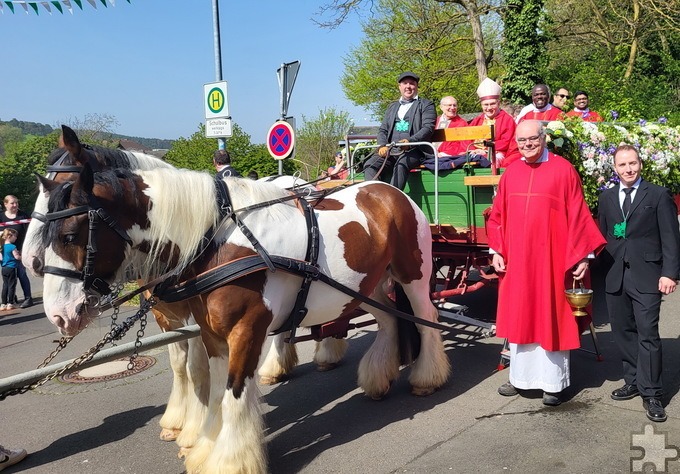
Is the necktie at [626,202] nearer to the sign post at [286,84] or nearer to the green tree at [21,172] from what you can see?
the sign post at [286,84]

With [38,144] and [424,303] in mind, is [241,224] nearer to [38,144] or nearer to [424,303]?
[424,303]

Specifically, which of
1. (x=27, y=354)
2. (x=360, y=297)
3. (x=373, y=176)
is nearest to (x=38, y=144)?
(x=27, y=354)

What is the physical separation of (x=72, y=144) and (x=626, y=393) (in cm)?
382

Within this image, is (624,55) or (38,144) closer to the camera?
(624,55)

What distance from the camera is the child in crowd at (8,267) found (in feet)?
27.8

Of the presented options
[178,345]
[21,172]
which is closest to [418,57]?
[21,172]

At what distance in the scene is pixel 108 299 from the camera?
269 centimetres

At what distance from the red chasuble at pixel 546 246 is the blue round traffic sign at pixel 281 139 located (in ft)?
12.8

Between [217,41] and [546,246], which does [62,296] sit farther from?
[217,41]

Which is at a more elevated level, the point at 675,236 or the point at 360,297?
the point at 675,236

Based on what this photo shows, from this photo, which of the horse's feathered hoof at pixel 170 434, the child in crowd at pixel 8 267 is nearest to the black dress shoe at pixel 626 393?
the horse's feathered hoof at pixel 170 434

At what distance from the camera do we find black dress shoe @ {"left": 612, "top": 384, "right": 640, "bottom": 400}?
3877 millimetres

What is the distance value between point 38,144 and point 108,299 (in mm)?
22369

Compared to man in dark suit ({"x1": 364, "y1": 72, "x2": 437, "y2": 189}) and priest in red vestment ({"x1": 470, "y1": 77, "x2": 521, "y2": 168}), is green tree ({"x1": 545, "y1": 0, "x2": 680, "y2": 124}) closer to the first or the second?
priest in red vestment ({"x1": 470, "y1": 77, "x2": 521, "y2": 168})
